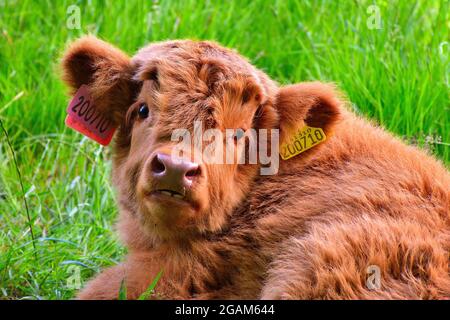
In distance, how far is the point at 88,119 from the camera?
18.0 feet

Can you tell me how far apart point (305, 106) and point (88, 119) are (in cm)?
132

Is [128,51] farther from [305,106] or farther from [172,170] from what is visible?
→ [172,170]

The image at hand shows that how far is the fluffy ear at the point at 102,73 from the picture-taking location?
535 cm

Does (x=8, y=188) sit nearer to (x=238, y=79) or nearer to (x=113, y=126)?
(x=113, y=126)

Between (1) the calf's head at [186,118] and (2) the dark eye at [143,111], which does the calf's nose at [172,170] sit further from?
(2) the dark eye at [143,111]

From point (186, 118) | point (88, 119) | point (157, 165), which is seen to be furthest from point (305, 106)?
point (88, 119)

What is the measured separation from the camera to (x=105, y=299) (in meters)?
4.91

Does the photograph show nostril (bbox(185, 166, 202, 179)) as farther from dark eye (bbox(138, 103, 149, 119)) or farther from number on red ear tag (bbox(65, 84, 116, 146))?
number on red ear tag (bbox(65, 84, 116, 146))

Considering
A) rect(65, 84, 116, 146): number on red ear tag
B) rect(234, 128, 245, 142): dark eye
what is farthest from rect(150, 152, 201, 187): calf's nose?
rect(65, 84, 116, 146): number on red ear tag

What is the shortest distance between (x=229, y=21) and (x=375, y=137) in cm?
289

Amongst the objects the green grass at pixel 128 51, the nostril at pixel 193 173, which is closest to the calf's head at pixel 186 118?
the nostril at pixel 193 173
